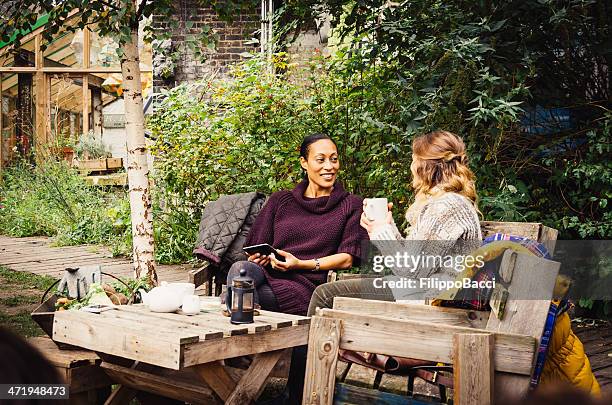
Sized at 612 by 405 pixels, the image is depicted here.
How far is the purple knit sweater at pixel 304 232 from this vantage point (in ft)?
14.0

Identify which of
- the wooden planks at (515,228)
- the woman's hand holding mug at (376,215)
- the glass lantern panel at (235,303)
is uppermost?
the woman's hand holding mug at (376,215)

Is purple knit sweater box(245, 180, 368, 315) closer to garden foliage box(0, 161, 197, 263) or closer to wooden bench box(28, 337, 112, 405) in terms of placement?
wooden bench box(28, 337, 112, 405)

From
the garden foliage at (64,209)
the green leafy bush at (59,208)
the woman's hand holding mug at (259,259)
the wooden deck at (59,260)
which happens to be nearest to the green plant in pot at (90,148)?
the garden foliage at (64,209)

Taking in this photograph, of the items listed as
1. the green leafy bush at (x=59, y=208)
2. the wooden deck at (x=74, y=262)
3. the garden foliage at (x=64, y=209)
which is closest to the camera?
the wooden deck at (x=74, y=262)

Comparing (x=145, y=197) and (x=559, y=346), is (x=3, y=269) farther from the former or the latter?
(x=559, y=346)

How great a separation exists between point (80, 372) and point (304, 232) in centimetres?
145

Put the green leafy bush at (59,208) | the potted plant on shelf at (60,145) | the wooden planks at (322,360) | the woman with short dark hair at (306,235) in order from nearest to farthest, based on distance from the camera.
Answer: the wooden planks at (322,360) → the woman with short dark hair at (306,235) → the green leafy bush at (59,208) → the potted plant on shelf at (60,145)

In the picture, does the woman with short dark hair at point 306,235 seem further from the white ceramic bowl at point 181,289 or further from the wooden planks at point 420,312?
the wooden planks at point 420,312

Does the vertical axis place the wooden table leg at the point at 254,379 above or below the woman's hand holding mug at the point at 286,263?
below

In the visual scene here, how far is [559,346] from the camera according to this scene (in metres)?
3.06

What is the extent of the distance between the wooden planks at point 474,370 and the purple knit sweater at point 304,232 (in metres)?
1.58

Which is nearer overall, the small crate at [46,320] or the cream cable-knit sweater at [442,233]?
the cream cable-knit sweater at [442,233]

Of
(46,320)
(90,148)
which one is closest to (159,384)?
(46,320)

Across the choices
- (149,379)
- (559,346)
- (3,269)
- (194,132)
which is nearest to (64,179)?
(3,269)
